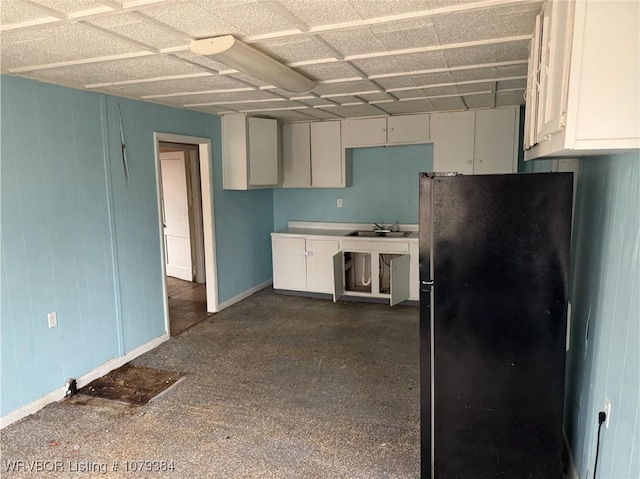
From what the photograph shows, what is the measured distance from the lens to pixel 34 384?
115 inches

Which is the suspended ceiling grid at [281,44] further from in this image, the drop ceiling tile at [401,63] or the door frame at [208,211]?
the door frame at [208,211]

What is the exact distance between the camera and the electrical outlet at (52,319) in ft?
9.87

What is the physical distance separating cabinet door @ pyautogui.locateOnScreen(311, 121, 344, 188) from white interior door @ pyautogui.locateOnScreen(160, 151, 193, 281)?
1.87 m

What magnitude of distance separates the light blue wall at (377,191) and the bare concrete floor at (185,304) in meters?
1.82

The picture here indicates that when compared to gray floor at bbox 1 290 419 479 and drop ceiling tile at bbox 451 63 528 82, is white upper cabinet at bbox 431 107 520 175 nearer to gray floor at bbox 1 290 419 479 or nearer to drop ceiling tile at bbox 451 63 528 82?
drop ceiling tile at bbox 451 63 528 82

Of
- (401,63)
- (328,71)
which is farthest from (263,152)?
(401,63)

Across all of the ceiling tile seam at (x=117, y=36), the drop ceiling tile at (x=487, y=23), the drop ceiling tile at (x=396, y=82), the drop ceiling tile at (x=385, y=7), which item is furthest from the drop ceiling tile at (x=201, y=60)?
the drop ceiling tile at (x=487, y=23)

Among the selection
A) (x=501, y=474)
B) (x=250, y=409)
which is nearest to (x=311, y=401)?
(x=250, y=409)

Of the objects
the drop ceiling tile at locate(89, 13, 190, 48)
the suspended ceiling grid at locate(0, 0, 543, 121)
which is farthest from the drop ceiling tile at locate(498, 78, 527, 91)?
the drop ceiling tile at locate(89, 13, 190, 48)

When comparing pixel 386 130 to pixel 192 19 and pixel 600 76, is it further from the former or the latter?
pixel 600 76

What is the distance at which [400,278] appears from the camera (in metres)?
4.90

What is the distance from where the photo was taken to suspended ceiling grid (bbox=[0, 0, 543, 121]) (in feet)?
5.83

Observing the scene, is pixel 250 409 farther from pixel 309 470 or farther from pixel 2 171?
pixel 2 171

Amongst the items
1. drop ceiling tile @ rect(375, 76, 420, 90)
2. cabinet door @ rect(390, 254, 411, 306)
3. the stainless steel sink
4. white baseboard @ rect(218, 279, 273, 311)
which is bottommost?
white baseboard @ rect(218, 279, 273, 311)
